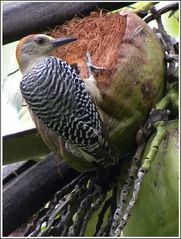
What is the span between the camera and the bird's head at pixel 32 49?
178 cm

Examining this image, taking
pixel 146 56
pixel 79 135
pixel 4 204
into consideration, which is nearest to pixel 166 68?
pixel 146 56

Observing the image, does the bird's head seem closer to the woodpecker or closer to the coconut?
the woodpecker

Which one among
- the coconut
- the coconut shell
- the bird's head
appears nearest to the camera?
the coconut

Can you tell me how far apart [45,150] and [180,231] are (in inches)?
24.8

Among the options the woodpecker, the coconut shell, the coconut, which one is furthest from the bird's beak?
the coconut

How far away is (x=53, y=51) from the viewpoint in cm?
178

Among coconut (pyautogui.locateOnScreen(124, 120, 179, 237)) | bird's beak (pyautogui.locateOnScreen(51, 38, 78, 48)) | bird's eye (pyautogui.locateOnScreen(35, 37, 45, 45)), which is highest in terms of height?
bird's beak (pyautogui.locateOnScreen(51, 38, 78, 48))

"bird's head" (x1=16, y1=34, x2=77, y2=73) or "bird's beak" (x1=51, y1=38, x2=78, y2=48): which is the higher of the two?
"bird's beak" (x1=51, y1=38, x2=78, y2=48)

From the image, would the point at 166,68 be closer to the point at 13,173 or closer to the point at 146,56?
the point at 146,56

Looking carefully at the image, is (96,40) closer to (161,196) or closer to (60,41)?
(60,41)

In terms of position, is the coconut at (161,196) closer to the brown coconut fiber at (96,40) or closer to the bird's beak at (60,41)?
the brown coconut fiber at (96,40)

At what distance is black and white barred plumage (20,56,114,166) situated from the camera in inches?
57.2

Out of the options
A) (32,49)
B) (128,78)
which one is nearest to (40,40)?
(32,49)

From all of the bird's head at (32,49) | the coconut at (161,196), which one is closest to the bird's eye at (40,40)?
the bird's head at (32,49)
